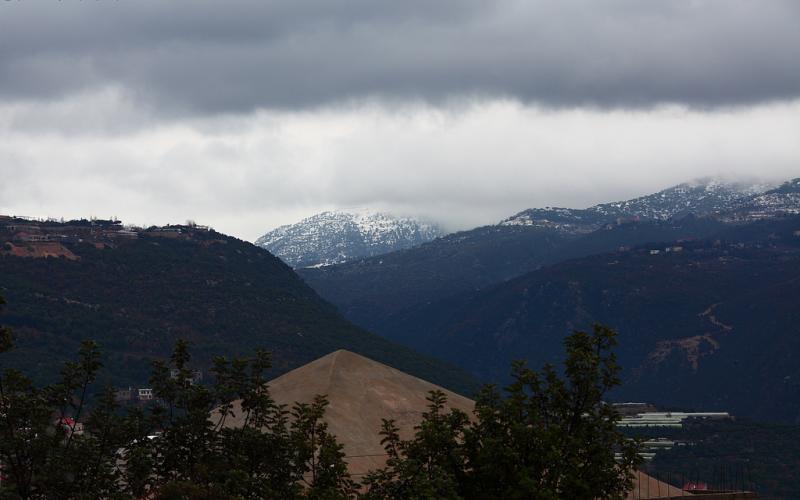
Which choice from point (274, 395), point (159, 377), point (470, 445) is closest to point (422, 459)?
point (470, 445)

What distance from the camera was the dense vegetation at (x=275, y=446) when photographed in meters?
48.8

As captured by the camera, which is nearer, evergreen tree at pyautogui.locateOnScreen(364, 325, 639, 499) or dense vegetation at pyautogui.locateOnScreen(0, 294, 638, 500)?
dense vegetation at pyautogui.locateOnScreen(0, 294, 638, 500)

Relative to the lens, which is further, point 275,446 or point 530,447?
point 530,447

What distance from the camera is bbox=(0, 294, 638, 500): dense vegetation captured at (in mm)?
48844

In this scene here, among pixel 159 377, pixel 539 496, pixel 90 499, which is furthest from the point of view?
Answer: pixel 159 377

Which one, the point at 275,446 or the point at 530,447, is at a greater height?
the point at 530,447

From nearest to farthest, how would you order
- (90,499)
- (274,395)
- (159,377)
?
(90,499) < (159,377) < (274,395)

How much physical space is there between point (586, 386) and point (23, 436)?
22545 mm

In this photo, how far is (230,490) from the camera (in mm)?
49594

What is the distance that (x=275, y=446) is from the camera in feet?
174

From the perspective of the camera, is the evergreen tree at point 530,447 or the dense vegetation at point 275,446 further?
the evergreen tree at point 530,447

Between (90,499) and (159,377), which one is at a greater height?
(159,377)

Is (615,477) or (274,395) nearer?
(615,477)

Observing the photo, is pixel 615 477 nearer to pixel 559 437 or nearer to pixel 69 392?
pixel 559 437
